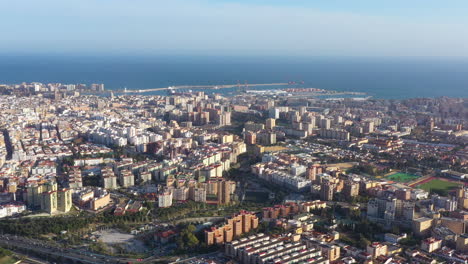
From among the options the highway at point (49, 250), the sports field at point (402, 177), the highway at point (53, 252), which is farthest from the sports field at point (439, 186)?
the highway at point (49, 250)

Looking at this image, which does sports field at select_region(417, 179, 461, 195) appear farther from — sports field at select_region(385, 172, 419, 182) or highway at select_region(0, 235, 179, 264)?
highway at select_region(0, 235, 179, 264)

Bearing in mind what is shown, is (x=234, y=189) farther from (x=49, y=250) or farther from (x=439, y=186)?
(x=439, y=186)

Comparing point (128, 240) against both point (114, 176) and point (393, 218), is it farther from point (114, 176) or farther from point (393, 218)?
point (393, 218)

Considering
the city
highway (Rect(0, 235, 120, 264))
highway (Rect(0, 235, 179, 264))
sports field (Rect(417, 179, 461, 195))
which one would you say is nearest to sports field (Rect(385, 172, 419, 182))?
the city

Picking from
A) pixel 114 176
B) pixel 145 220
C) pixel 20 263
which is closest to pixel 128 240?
pixel 145 220

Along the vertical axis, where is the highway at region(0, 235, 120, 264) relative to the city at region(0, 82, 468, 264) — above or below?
below
